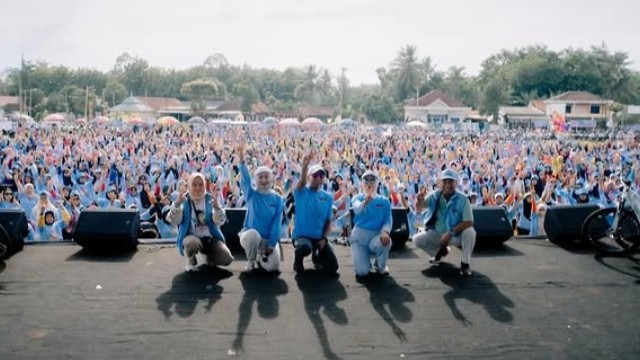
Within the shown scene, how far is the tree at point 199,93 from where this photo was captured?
226 feet

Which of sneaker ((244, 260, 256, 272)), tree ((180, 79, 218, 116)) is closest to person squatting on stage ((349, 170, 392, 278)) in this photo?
sneaker ((244, 260, 256, 272))

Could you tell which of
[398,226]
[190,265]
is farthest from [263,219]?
[398,226]

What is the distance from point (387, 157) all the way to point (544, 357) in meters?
16.9

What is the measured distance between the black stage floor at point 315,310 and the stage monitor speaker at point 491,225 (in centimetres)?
48

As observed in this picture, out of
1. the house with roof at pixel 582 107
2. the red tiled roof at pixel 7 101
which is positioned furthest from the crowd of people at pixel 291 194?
the red tiled roof at pixel 7 101

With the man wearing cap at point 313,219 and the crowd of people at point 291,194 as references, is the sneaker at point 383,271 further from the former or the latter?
the man wearing cap at point 313,219

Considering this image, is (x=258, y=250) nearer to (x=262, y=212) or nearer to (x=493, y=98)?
(x=262, y=212)

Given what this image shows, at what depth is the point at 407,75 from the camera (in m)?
80.9

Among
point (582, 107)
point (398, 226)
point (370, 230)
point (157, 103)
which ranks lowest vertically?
point (398, 226)

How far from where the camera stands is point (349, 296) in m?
4.99

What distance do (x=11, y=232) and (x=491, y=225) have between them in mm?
5347

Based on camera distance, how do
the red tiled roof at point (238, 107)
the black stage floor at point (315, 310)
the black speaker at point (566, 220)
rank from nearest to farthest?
1. the black stage floor at point (315, 310)
2. the black speaker at point (566, 220)
3. the red tiled roof at point (238, 107)

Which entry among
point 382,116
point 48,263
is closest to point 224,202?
point 48,263

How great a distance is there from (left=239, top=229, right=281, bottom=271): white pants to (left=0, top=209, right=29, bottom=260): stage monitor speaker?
2.45 metres
